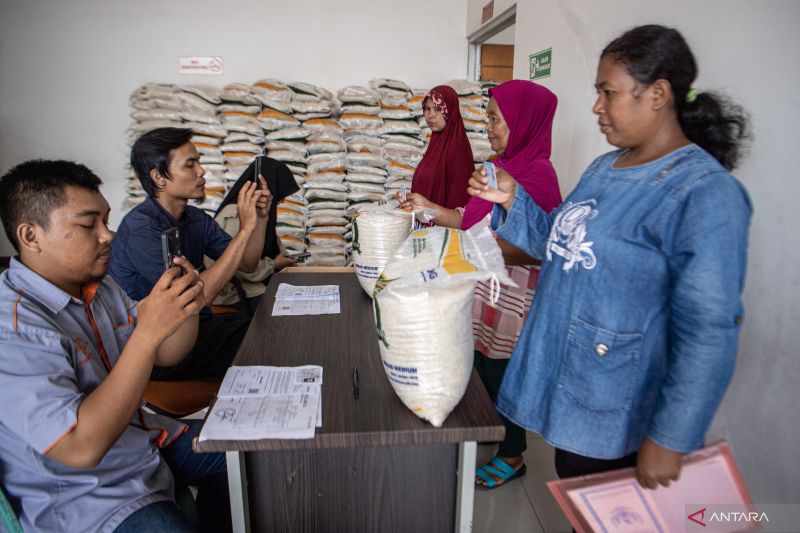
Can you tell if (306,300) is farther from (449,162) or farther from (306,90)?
(306,90)

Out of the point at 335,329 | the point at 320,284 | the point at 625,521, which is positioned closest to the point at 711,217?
the point at 625,521

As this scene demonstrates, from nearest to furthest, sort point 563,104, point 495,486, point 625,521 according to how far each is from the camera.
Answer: point 625,521, point 495,486, point 563,104

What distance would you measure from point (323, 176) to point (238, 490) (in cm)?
286

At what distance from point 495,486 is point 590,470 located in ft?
2.53

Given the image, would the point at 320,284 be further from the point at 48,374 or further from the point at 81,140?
the point at 81,140

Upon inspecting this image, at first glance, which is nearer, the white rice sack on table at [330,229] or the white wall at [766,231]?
the white wall at [766,231]

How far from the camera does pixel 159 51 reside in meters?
3.69

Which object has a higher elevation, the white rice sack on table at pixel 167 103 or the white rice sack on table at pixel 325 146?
the white rice sack on table at pixel 167 103

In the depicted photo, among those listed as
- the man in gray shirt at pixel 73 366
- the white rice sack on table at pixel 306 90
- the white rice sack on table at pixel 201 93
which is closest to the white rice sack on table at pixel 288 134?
the white rice sack on table at pixel 306 90

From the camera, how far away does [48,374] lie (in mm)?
804

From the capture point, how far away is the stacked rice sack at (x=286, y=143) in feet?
11.2

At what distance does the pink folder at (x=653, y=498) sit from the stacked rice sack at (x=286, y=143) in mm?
2947

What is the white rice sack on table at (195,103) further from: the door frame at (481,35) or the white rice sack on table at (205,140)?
the door frame at (481,35)
